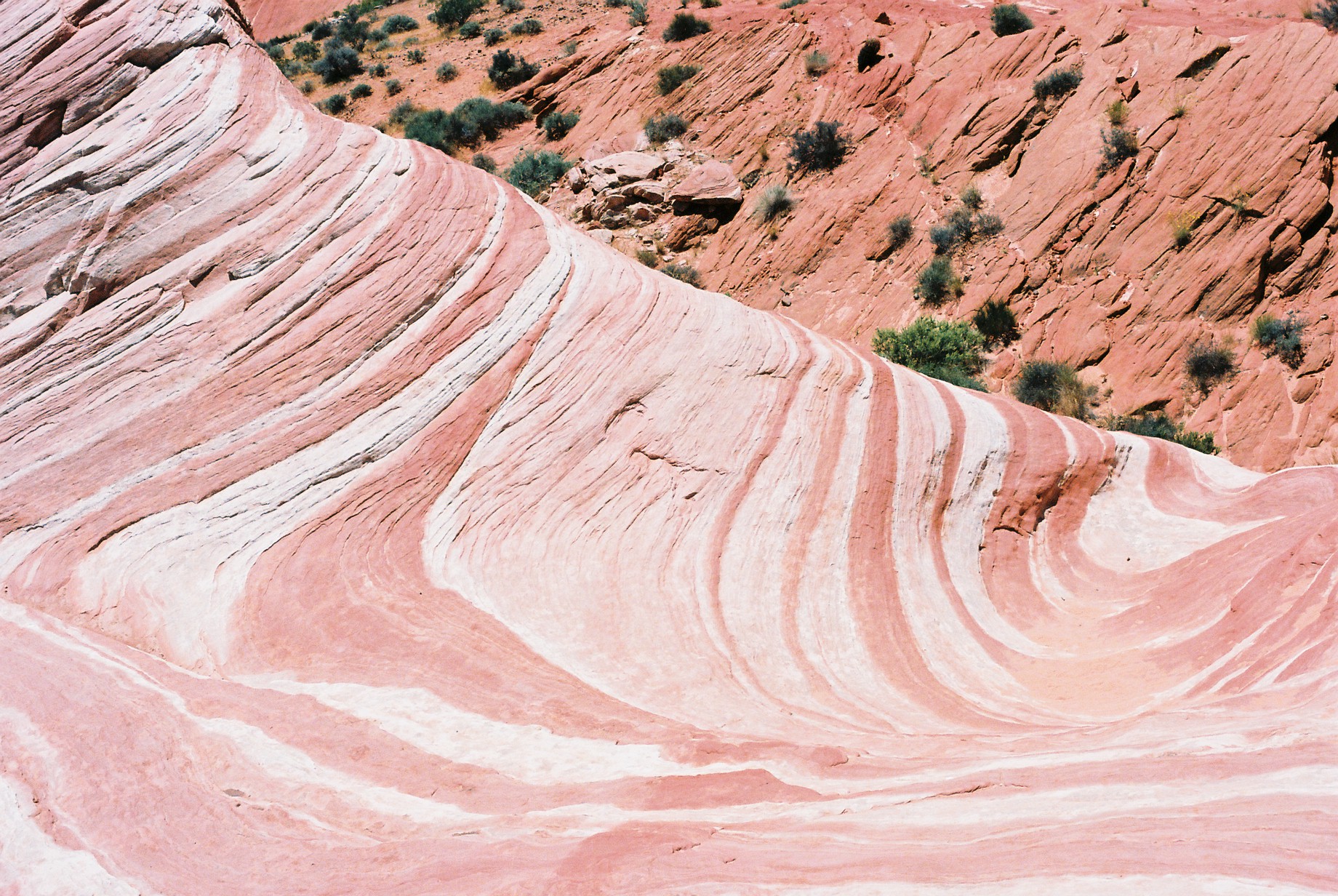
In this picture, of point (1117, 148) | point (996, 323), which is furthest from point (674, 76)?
point (996, 323)

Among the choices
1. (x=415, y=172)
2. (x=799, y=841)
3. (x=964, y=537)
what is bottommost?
(x=964, y=537)

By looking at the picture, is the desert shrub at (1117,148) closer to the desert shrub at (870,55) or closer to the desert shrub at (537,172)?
the desert shrub at (870,55)

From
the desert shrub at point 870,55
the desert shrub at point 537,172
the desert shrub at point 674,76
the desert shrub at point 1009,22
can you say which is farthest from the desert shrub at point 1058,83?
the desert shrub at point 537,172

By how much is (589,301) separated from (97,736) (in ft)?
20.2

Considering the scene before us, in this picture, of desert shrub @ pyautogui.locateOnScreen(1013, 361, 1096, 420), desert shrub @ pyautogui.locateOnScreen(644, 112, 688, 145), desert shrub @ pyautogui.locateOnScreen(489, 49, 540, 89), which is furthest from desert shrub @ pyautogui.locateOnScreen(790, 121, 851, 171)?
desert shrub @ pyautogui.locateOnScreen(489, 49, 540, 89)

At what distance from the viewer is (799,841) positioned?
4.14 meters

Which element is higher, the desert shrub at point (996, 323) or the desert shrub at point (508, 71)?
the desert shrub at point (508, 71)

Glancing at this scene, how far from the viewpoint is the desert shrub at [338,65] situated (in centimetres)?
3600

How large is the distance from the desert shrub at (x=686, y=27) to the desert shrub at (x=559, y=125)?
4806 mm

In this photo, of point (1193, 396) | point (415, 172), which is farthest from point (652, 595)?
point (1193, 396)

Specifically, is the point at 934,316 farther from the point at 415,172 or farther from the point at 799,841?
the point at 799,841

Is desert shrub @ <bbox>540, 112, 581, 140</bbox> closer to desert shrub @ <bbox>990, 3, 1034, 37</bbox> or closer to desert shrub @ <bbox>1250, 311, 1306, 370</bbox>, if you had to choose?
desert shrub @ <bbox>990, 3, 1034, 37</bbox>

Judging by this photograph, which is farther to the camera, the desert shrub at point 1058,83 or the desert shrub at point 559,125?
the desert shrub at point 559,125

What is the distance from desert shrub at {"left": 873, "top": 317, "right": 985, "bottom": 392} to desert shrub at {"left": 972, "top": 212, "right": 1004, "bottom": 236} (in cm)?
308
